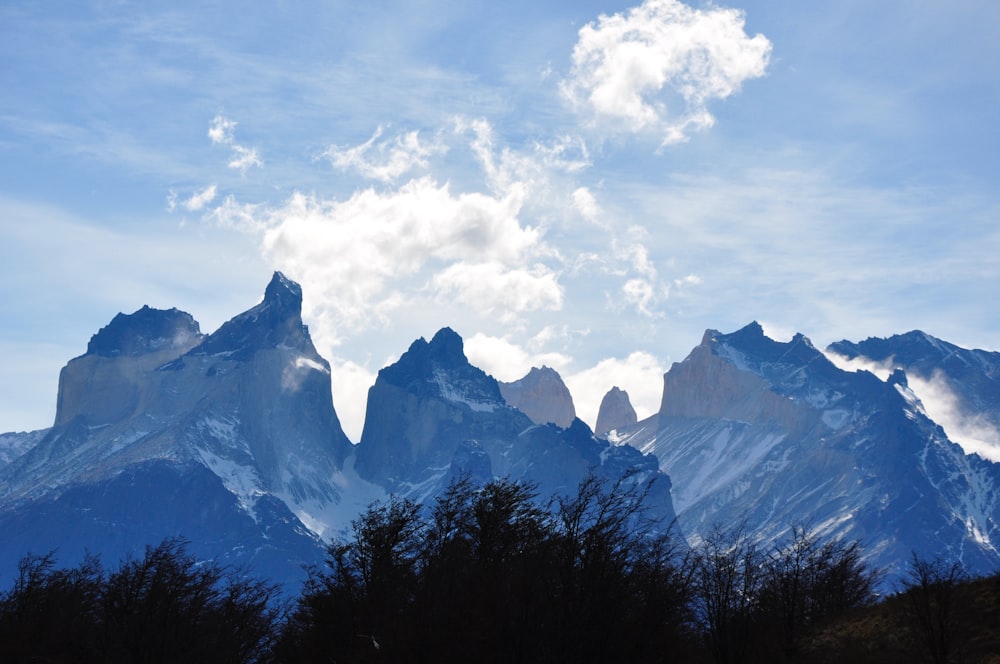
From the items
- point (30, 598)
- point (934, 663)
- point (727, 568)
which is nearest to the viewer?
point (934, 663)

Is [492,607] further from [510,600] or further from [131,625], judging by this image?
[131,625]

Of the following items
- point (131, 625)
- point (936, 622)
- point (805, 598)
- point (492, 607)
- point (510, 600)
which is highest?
point (805, 598)

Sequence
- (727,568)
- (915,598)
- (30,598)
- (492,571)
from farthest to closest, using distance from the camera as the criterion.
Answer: (30,598) → (727,568) → (492,571) → (915,598)

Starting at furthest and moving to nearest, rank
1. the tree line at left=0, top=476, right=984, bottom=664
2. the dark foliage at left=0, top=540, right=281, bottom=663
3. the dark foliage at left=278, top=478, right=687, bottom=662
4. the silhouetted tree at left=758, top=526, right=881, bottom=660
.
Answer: the silhouetted tree at left=758, top=526, right=881, bottom=660, the dark foliage at left=0, top=540, right=281, bottom=663, the tree line at left=0, top=476, right=984, bottom=664, the dark foliage at left=278, top=478, right=687, bottom=662

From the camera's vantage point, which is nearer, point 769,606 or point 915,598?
point 915,598

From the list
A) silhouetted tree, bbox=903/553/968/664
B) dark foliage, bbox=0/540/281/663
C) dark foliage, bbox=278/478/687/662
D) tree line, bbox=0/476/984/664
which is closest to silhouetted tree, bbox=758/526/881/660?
tree line, bbox=0/476/984/664

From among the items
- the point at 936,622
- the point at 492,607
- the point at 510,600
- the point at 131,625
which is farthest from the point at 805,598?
the point at 131,625

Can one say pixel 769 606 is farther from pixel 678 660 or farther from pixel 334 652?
pixel 334 652

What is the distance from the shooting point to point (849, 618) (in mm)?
54125

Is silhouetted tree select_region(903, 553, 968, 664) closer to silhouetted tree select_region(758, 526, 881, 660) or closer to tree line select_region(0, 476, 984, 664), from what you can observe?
tree line select_region(0, 476, 984, 664)

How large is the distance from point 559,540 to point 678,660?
6.28 meters

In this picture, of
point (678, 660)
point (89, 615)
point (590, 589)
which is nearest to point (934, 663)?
point (678, 660)

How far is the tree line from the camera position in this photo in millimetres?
44188

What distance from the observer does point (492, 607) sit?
150 ft
